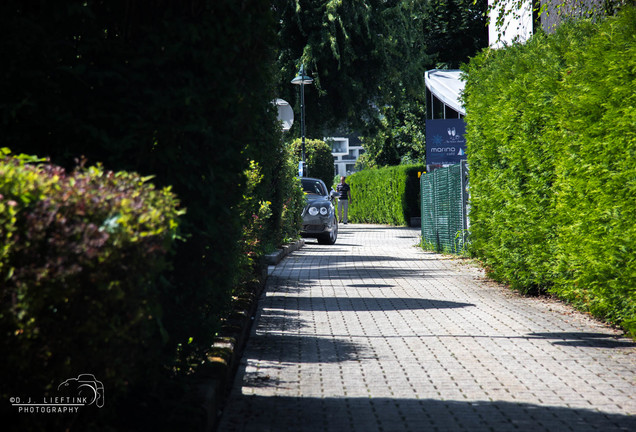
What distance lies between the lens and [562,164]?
8602mm

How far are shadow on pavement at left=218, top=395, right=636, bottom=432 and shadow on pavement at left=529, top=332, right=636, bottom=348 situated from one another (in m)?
2.23

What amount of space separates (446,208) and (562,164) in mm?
9411

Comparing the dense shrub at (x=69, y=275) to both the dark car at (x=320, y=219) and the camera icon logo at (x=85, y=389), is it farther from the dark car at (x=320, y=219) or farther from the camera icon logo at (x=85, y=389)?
the dark car at (x=320, y=219)

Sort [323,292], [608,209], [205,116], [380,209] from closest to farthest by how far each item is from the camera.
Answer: [205,116] → [608,209] → [323,292] → [380,209]

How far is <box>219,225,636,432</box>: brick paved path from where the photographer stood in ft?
15.5

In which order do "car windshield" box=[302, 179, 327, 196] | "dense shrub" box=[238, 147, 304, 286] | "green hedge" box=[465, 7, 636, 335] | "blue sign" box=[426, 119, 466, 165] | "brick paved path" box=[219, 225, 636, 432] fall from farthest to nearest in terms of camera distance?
"car windshield" box=[302, 179, 327, 196]
"blue sign" box=[426, 119, 466, 165]
"dense shrub" box=[238, 147, 304, 286]
"green hedge" box=[465, 7, 636, 335]
"brick paved path" box=[219, 225, 636, 432]

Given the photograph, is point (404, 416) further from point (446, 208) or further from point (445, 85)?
point (445, 85)

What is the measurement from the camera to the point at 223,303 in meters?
5.26

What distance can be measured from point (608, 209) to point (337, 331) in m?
2.92

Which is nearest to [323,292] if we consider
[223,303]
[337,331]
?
[337,331]

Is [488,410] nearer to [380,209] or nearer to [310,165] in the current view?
[380,209]

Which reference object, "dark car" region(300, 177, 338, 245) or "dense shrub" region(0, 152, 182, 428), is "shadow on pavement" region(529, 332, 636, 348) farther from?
"dark car" region(300, 177, 338, 245)

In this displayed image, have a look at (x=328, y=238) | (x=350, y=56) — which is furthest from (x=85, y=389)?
(x=350, y=56)

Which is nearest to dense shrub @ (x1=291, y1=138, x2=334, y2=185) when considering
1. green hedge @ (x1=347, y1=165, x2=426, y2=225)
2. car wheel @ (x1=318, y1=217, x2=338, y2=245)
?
green hedge @ (x1=347, y1=165, x2=426, y2=225)
